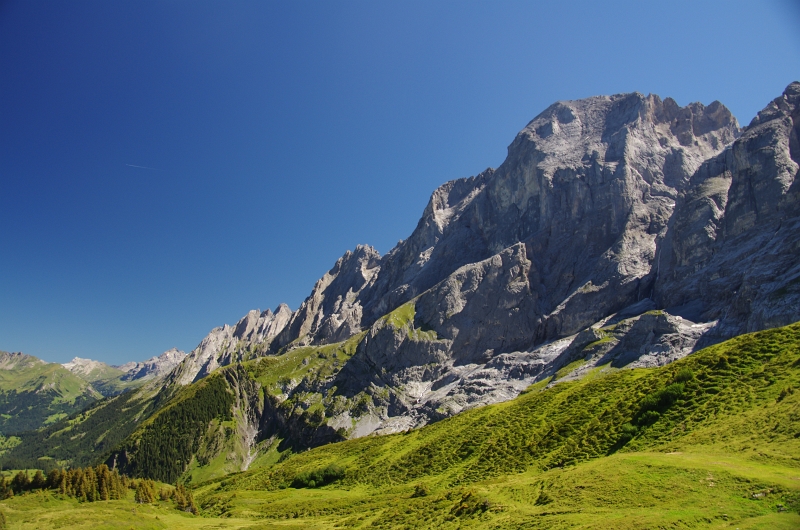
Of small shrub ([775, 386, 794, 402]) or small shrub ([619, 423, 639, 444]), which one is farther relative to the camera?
small shrub ([619, 423, 639, 444])

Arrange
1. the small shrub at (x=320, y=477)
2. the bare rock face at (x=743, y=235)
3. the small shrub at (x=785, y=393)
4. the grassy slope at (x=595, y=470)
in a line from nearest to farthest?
the grassy slope at (x=595, y=470)
the small shrub at (x=785, y=393)
the small shrub at (x=320, y=477)
the bare rock face at (x=743, y=235)

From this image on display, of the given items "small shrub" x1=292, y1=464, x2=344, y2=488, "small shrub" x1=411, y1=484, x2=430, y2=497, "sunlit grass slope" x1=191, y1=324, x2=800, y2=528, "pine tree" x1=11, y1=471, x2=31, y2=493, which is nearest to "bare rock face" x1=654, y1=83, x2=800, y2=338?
"sunlit grass slope" x1=191, y1=324, x2=800, y2=528

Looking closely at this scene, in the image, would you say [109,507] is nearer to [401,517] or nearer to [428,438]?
[401,517]

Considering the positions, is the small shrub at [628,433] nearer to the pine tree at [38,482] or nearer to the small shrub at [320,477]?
the small shrub at [320,477]

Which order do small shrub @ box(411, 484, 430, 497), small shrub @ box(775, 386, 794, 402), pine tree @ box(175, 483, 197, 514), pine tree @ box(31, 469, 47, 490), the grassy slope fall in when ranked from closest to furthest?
the grassy slope, small shrub @ box(775, 386, 794, 402), small shrub @ box(411, 484, 430, 497), pine tree @ box(31, 469, 47, 490), pine tree @ box(175, 483, 197, 514)

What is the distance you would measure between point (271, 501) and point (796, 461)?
7520 centimetres

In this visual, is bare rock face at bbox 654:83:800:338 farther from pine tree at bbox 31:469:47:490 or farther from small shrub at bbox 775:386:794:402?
pine tree at bbox 31:469:47:490

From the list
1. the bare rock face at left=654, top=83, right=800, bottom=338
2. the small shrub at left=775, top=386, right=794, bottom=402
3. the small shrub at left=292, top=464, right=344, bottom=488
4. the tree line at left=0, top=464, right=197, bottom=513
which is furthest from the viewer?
the bare rock face at left=654, top=83, right=800, bottom=338

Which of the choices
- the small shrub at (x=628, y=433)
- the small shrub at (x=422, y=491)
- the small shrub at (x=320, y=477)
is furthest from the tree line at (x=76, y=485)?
the small shrub at (x=628, y=433)

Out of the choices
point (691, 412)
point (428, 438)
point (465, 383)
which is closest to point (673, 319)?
point (465, 383)

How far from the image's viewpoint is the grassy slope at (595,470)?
27.7 metres

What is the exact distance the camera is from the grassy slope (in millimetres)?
27688

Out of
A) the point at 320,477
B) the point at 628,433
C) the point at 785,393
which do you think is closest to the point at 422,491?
the point at 628,433

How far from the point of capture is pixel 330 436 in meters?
190
